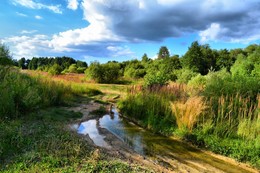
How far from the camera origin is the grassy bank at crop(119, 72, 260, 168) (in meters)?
7.28

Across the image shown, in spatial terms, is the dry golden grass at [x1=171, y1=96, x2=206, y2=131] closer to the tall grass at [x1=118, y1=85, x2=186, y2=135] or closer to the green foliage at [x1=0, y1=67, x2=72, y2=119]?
the tall grass at [x1=118, y1=85, x2=186, y2=135]

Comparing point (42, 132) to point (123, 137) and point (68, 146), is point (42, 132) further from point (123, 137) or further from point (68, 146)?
point (123, 137)

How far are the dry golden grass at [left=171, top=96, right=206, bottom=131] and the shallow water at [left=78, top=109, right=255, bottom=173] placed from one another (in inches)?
26.4

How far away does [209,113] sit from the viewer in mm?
8625

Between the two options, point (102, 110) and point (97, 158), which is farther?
point (102, 110)

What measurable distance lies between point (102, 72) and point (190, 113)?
20146mm

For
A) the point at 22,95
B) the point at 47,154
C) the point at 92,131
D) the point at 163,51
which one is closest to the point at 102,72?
the point at 22,95

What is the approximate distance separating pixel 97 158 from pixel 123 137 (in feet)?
10.3

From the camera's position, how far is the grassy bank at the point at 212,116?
7281 millimetres

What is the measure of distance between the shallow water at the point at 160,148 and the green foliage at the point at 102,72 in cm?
1708

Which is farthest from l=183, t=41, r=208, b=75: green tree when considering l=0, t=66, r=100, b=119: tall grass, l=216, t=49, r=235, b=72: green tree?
l=0, t=66, r=100, b=119: tall grass

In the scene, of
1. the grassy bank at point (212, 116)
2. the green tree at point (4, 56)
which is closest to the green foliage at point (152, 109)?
the grassy bank at point (212, 116)

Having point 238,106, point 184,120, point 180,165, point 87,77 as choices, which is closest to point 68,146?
point 180,165

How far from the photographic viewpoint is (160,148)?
296 inches
